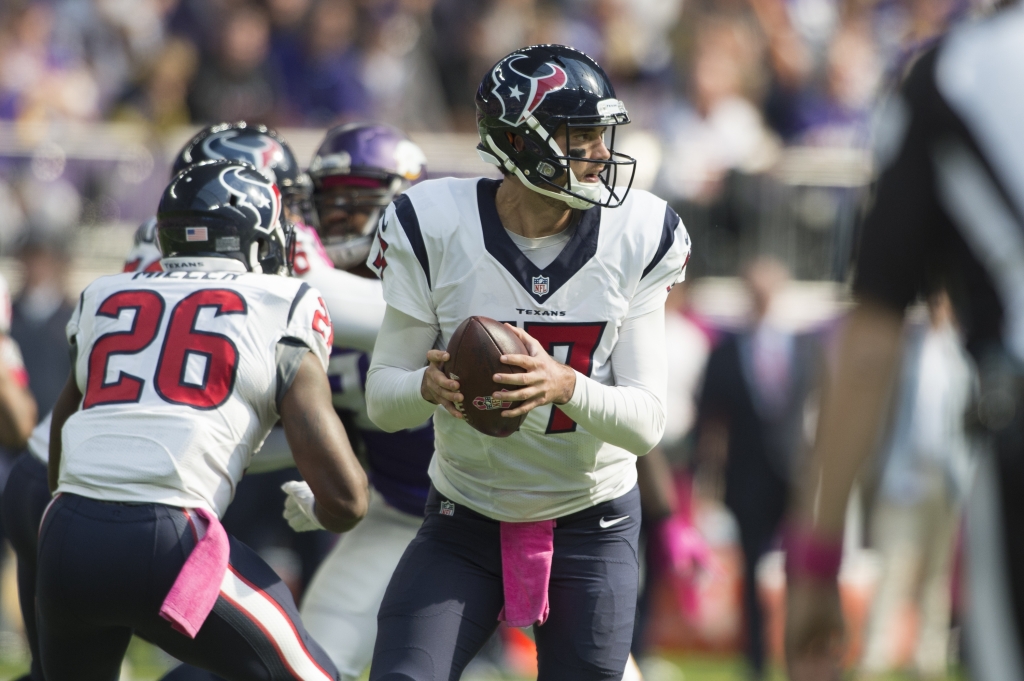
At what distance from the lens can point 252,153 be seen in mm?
4332

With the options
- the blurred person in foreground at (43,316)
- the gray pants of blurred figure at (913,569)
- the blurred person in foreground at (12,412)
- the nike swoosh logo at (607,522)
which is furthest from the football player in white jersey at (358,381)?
the gray pants of blurred figure at (913,569)

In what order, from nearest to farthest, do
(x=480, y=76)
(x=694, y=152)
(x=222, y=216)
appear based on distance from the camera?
(x=222, y=216), (x=694, y=152), (x=480, y=76)

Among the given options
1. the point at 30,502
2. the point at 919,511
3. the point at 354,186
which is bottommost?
the point at 919,511

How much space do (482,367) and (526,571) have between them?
1.95 ft

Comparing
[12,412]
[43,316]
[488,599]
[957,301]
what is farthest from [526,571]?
[43,316]

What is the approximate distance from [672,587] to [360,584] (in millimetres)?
4533

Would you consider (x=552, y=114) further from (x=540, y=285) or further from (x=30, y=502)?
(x=30, y=502)

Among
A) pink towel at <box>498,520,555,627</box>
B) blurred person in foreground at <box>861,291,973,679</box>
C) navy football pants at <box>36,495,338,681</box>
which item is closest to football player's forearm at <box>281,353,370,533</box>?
navy football pants at <box>36,495,338,681</box>

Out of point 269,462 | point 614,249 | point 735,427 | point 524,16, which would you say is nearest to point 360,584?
point 269,462

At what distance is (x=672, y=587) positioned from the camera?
323 inches

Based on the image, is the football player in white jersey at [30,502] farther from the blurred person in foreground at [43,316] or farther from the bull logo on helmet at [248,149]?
the blurred person in foreground at [43,316]

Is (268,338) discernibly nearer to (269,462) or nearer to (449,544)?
(449,544)

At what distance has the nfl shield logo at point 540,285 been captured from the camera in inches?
123

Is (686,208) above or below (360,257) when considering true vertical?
below
